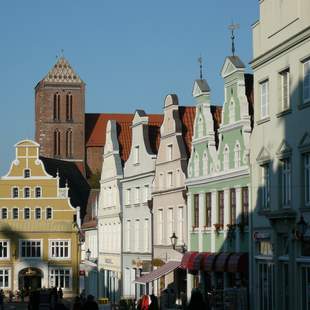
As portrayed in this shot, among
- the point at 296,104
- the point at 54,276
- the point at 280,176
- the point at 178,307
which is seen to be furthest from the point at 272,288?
the point at 54,276

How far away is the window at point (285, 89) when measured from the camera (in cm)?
3494

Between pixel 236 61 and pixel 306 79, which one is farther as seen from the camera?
pixel 236 61

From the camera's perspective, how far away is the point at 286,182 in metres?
35.2

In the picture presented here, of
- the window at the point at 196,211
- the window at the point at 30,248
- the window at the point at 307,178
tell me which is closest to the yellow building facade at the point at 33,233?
the window at the point at 30,248

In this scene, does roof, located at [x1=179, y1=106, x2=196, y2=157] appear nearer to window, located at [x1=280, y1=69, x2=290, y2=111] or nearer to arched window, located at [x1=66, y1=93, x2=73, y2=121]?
window, located at [x1=280, y1=69, x2=290, y2=111]

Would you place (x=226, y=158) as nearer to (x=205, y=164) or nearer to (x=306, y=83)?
(x=205, y=164)

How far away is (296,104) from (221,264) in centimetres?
999

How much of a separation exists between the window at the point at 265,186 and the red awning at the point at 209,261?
591 centimetres

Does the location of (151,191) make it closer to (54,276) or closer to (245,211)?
(245,211)

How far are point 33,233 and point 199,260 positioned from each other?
43.6 metres

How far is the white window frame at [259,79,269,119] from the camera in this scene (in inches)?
1465

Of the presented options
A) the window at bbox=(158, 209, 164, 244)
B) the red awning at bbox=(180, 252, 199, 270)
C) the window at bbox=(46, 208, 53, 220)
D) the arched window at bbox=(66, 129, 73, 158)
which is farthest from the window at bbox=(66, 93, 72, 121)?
the red awning at bbox=(180, 252, 199, 270)

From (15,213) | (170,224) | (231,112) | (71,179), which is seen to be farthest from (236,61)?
(71,179)

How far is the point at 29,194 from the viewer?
87.6 metres
